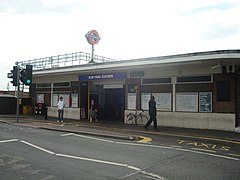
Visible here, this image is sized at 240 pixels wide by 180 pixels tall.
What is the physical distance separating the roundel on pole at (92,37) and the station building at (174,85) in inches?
102

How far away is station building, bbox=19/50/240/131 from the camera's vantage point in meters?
13.3

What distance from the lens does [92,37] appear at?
75.0ft

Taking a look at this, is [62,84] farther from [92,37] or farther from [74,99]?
[92,37]

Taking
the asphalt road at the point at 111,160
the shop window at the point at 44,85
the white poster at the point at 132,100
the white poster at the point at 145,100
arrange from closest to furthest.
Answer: the asphalt road at the point at 111,160 < the white poster at the point at 145,100 < the white poster at the point at 132,100 < the shop window at the point at 44,85

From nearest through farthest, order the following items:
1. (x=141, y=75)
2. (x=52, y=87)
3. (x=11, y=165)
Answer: (x=11, y=165)
(x=141, y=75)
(x=52, y=87)

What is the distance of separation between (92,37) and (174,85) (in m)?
10.5

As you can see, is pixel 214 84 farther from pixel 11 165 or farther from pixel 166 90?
pixel 11 165

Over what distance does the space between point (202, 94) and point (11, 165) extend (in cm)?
1088

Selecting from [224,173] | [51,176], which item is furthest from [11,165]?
[224,173]

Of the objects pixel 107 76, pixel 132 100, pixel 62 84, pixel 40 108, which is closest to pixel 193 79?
pixel 132 100

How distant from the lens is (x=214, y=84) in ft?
45.4

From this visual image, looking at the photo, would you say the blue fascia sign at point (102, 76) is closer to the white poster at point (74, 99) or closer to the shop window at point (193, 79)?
the white poster at point (74, 99)

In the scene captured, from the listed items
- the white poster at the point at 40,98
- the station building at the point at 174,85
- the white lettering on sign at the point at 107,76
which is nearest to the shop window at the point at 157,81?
the station building at the point at 174,85

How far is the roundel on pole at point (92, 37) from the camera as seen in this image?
2259 cm
